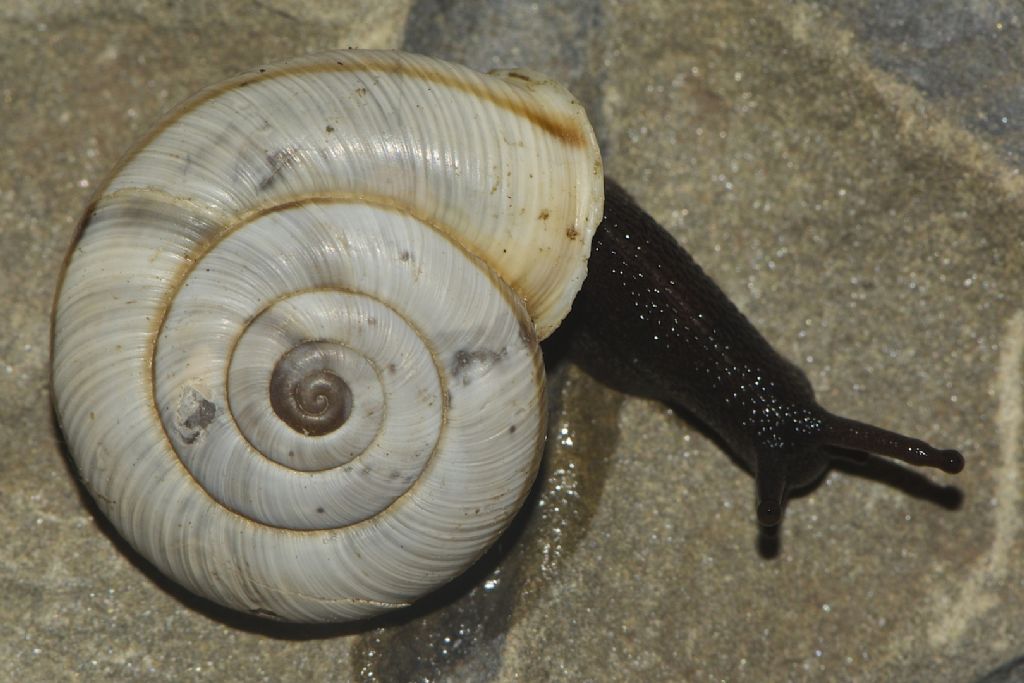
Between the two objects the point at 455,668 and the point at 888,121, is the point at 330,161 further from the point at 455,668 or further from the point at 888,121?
the point at 888,121

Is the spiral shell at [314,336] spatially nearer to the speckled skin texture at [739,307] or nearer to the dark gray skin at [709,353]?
the dark gray skin at [709,353]

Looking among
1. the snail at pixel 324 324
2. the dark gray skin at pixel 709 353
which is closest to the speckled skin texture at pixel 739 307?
the dark gray skin at pixel 709 353

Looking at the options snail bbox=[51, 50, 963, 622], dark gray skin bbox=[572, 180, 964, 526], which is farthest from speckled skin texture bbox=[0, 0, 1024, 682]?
snail bbox=[51, 50, 963, 622]

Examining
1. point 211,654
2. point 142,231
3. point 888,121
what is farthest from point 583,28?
point 211,654

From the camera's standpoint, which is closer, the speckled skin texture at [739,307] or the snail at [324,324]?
the snail at [324,324]

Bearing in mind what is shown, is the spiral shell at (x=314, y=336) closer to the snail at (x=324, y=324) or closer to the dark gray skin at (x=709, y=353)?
the snail at (x=324, y=324)

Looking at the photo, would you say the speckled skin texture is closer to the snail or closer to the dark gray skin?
the dark gray skin
